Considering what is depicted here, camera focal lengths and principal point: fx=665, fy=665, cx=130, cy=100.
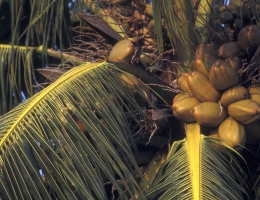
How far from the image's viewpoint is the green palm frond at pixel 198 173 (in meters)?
2.66

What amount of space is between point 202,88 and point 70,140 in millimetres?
719

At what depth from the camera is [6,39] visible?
4.74 m

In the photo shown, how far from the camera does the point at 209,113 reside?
9.82 ft

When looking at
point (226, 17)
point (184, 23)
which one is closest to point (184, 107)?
point (184, 23)

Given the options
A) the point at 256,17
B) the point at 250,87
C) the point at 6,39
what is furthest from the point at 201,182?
the point at 6,39

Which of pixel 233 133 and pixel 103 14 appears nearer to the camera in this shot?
pixel 233 133

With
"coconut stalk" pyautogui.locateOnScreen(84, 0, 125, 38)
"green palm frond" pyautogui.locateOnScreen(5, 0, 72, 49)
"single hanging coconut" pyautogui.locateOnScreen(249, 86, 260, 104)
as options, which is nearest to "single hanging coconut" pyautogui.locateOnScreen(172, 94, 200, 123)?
"single hanging coconut" pyautogui.locateOnScreen(249, 86, 260, 104)

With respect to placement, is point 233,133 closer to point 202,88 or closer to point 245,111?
point 245,111

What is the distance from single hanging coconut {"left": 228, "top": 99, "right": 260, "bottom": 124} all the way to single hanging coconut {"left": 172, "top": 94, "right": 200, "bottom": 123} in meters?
0.18

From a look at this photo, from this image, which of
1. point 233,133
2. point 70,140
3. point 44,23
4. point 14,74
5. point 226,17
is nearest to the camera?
point 70,140

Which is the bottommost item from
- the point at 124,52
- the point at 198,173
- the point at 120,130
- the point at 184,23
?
the point at 198,173

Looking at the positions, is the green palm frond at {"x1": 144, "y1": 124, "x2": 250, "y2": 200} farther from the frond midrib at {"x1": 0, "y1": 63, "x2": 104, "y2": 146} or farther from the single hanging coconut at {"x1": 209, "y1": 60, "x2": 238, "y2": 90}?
the frond midrib at {"x1": 0, "y1": 63, "x2": 104, "y2": 146}

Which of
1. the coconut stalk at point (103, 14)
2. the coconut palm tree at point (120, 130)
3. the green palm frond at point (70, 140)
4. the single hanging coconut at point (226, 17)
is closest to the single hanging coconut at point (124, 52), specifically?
the coconut palm tree at point (120, 130)

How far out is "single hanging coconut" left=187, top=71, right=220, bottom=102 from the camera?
3041 millimetres
